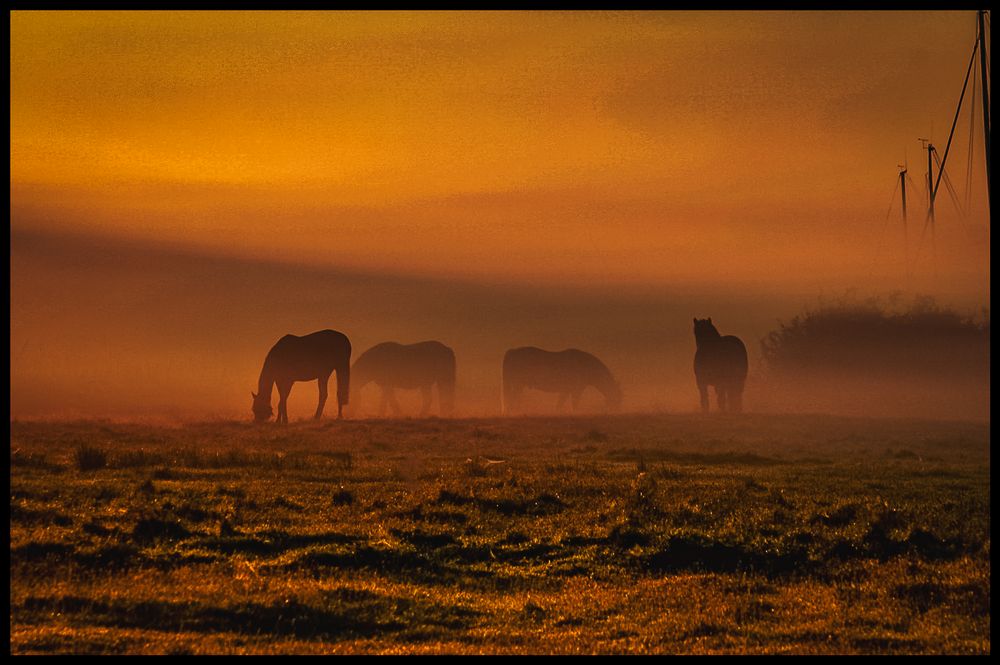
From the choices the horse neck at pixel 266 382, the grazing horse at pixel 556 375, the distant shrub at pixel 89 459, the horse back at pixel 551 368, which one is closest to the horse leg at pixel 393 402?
the grazing horse at pixel 556 375

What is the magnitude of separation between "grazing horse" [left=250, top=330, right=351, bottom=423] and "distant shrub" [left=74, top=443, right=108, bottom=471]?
1661 centimetres

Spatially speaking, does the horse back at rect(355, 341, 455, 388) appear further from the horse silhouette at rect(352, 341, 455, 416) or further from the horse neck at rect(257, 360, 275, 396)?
the horse neck at rect(257, 360, 275, 396)

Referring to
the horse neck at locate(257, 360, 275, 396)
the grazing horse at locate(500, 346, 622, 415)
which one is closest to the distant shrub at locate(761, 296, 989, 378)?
the grazing horse at locate(500, 346, 622, 415)

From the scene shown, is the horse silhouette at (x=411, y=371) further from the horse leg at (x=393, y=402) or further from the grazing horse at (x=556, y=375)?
the grazing horse at (x=556, y=375)

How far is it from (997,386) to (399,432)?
21.7m

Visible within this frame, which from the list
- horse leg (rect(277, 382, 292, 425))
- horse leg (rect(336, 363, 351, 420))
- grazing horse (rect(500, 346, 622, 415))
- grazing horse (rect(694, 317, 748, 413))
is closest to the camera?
horse leg (rect(277, 382, 292, 425))

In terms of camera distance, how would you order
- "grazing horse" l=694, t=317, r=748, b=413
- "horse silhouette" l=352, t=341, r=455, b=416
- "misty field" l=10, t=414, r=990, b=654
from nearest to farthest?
1. "misty field" l=10, t=414, r=990, b=654
2. "grazing horse" l=694, t=317, r=748, b=413
3. "horse silhouette" l=352, t=341, r=455, b=416

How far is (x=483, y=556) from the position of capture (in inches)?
624

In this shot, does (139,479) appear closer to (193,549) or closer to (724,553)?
(193,549)

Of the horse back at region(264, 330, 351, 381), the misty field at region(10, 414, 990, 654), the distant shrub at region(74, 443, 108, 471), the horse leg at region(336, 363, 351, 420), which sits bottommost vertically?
the misty field at region(10, 414, 990, 654)

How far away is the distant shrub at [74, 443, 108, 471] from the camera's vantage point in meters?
22.0

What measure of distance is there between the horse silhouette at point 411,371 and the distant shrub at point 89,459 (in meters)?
43.0

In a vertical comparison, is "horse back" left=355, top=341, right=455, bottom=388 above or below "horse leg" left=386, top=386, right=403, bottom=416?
above

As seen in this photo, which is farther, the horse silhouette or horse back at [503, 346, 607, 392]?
horse back at [503, 346, 607, 392]
